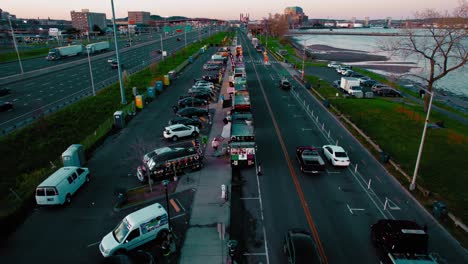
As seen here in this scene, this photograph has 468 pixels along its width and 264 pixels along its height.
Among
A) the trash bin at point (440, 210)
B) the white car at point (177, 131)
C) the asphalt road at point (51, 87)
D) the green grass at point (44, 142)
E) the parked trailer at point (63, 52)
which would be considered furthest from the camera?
the parked trailer at point (63, 52)

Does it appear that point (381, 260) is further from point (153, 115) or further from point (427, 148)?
point (153, 115)

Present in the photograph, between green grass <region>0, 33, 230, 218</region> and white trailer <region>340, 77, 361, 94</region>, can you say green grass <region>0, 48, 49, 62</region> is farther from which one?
white trailer <region>340, 77, 361, 94</region>

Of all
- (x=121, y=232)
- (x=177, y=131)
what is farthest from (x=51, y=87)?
(x=121, y=232)

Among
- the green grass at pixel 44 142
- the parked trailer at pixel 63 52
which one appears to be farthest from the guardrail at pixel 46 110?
the parked trailer at pixel 63 52

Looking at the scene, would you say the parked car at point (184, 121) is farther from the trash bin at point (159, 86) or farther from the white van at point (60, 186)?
the trash bin at point (159, 86)

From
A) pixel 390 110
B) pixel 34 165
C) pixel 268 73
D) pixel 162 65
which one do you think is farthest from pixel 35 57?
pixel 390 110
